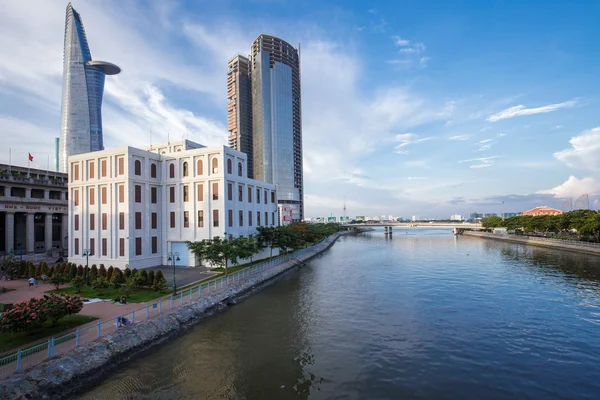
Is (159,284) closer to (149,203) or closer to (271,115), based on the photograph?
(149,203)

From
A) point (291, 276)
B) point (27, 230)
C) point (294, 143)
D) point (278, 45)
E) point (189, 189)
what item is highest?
point (278, 45)

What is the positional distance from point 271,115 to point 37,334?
6519 inches

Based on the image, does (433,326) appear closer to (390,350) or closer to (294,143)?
(390,350)

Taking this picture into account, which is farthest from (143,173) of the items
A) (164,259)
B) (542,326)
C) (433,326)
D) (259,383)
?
(542,326)

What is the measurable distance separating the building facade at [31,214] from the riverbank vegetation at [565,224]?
366 ft

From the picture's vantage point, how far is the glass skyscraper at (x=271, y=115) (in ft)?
A: 577

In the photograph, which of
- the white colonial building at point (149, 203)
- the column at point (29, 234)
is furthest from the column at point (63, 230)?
the white colonial building at point (149, 203)

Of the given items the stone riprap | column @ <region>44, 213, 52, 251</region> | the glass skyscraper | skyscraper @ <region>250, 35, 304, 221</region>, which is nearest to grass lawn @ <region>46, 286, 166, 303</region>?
the stone riprap

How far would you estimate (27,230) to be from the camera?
6047 centimetres

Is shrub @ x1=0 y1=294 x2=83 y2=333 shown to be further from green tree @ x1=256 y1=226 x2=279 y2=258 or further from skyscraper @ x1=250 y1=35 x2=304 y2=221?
skyscraper @ x1=250 y1=35 x2=304 y2=221

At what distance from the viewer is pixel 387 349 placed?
2127 centimetres

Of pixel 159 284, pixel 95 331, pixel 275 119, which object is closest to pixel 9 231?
pixel 159 284

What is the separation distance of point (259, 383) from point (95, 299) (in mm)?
21294

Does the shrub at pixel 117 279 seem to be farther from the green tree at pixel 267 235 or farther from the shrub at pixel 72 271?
the green tree at pixel 267 235
